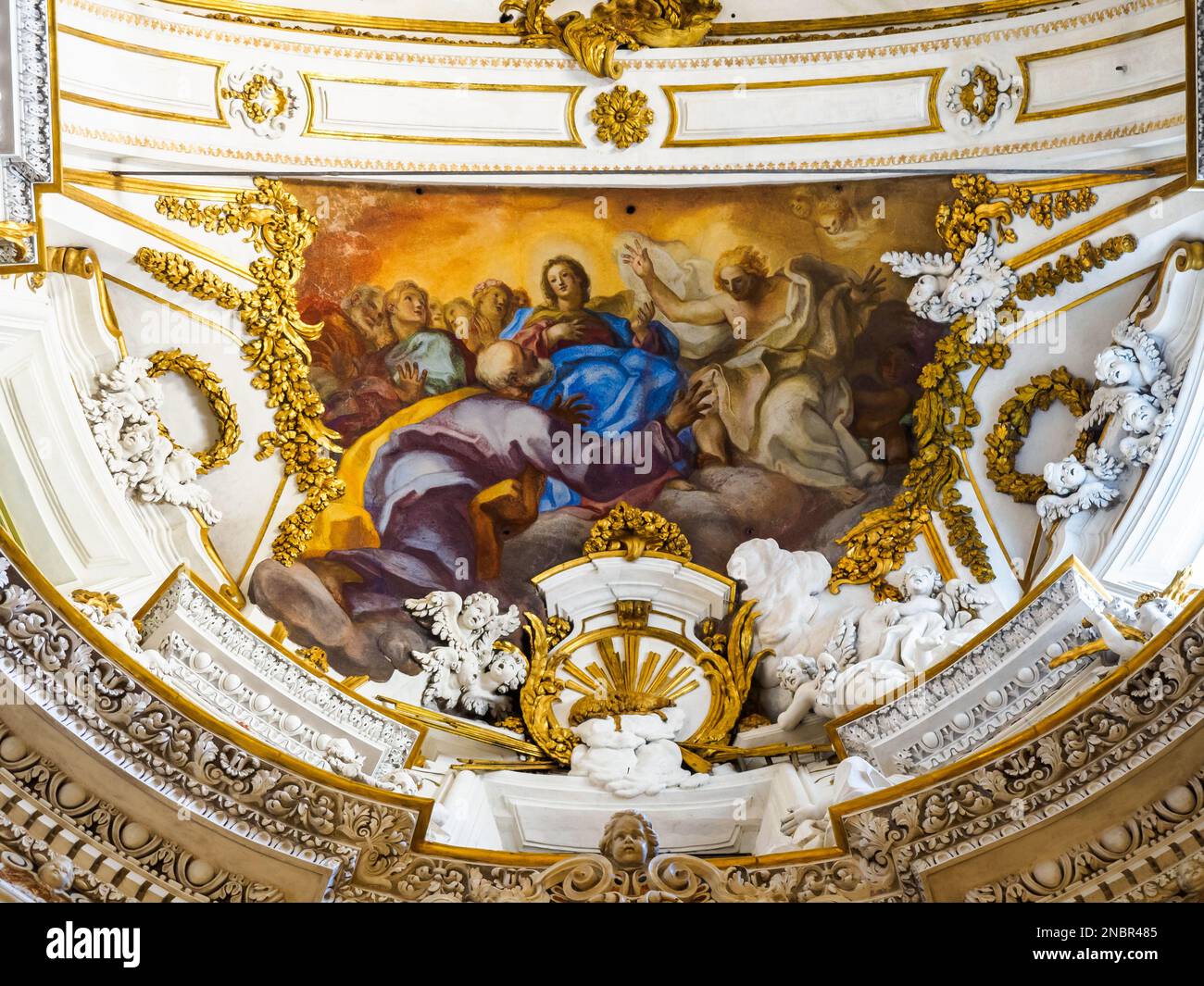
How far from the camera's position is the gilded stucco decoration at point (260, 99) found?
42.9ft

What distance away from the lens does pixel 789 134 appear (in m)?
13.5

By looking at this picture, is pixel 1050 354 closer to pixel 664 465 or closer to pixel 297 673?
pixel 664 465

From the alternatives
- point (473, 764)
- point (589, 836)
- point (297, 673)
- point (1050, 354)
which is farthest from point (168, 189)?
point (1050, 354)

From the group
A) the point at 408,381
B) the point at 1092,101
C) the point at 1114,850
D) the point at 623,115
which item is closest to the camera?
the point at 1114,850

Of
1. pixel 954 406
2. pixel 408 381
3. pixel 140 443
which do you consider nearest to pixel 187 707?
pixel 140 443

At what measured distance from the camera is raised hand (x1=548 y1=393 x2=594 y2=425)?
13.5 metres

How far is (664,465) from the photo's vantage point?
13422 millimetres

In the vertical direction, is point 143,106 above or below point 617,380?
above

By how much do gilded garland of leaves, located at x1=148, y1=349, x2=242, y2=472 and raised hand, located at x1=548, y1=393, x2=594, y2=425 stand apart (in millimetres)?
2333

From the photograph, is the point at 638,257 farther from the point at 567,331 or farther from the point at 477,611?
the point at 477,611

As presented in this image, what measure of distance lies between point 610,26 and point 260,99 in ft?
8.57

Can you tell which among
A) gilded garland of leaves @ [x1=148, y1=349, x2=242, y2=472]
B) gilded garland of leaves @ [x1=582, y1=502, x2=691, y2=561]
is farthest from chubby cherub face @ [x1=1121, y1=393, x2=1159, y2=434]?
gilded garland of leaves @ [x1=148, y1=349, x2=242, y2=472]

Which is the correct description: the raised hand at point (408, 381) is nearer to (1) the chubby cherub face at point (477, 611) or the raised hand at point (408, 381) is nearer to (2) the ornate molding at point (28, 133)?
(1) the chubby cherub face at point (477, 611)

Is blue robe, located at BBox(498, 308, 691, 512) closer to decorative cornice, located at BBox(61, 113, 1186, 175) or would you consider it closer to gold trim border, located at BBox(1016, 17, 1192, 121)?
decorative cornice, located at BBox(61, 113, 1186, 175)
